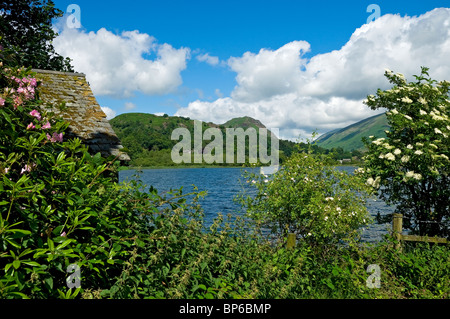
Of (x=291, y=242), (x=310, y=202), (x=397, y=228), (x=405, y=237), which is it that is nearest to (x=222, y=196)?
(x=310, y=202)

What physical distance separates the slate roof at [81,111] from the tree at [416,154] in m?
7.99

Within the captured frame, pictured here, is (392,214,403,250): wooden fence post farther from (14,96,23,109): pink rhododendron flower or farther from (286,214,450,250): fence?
(14,96,23,109): pink rhododendron flower

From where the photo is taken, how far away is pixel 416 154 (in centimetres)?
957

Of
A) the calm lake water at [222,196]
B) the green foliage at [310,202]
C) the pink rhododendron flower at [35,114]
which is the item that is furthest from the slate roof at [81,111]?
the green foliage at [310,202]

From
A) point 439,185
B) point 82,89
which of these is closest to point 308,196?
point 439,185

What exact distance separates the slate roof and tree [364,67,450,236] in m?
7.99

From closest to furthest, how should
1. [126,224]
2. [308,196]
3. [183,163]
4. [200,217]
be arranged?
[126,224] < [200,217] < [308,196] < [183,163]

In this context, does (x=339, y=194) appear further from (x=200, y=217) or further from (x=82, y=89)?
(x=82, y=89)

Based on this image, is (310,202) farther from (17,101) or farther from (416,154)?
(17,101)

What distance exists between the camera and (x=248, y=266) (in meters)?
5.55

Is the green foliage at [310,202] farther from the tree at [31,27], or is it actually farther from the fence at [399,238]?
the tree at [31,27]
